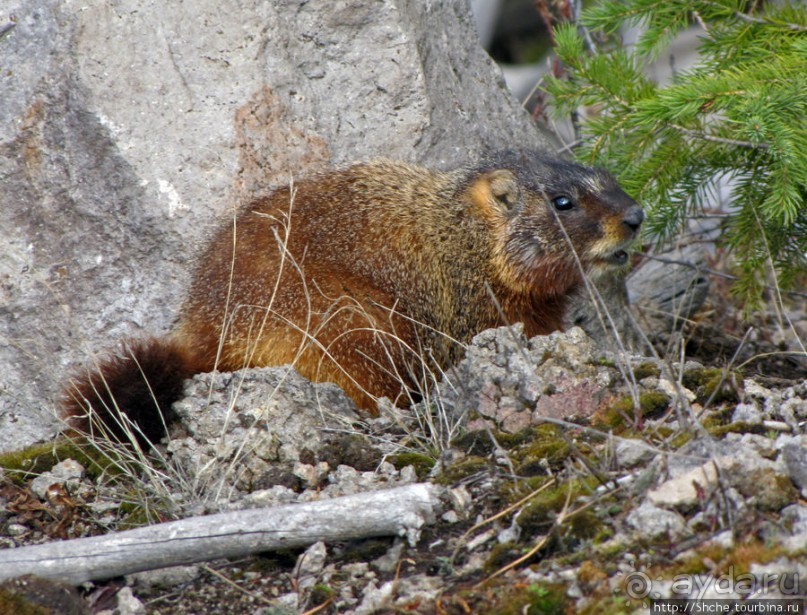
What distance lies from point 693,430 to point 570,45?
10.2ft

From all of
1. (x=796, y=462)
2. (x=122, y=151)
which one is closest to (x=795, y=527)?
(x=796, y=462)

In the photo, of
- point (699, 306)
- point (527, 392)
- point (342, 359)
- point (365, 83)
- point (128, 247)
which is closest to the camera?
point (527, 392)

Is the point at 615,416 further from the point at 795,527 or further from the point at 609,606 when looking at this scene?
the point at 609,606

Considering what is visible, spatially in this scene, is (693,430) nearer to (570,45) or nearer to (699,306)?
(570,45)

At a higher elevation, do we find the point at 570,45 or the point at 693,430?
the point at 570,45

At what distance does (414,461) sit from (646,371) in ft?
4.46

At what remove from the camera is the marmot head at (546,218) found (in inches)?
227

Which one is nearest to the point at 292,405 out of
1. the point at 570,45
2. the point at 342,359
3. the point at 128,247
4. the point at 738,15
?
the point at 342,359

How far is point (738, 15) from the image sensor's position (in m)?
5.59

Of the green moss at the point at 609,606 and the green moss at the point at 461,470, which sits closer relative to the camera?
the green moss at the point at 609,606

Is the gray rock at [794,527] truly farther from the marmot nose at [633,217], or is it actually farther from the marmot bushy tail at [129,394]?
the marmot bushy tail at [129,394]

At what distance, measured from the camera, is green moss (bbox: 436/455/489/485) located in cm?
408

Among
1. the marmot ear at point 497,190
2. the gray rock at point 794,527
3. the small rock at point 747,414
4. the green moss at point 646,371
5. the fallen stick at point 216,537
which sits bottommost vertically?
the green moss at point 646,371

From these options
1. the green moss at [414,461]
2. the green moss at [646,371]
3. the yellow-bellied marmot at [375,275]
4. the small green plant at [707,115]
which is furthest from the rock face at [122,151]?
the green moss at [646,371]
